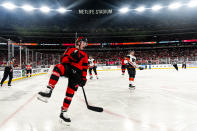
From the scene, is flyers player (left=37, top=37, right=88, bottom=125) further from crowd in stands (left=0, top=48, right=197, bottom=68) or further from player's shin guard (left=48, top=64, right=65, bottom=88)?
crowd in stands (left=0, top=48, right=197, bottom=68)

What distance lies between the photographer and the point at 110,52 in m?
31.5

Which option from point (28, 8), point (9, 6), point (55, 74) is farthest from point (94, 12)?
point (55, 74)

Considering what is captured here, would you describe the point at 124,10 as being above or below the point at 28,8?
above

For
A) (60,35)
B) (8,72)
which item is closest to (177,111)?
(8,72)

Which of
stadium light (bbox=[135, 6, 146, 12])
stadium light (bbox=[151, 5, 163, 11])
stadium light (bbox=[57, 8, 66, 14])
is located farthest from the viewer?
stadium light (bbox=[135, 6, 146, 12])

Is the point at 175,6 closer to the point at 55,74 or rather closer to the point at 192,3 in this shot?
the point at 192,3

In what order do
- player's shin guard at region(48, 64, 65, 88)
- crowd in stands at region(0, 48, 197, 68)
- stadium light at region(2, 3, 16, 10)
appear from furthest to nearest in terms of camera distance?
stadium light at region(2, 3, 16, 10) → crowd in stands at region(0, 48, 197, 68) → player's shin guard at region(48, 64, 65, 88)

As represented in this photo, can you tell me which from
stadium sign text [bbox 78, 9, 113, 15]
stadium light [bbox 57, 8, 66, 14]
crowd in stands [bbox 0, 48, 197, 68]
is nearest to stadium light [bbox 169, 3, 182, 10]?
crowd in stands [bbox 0, 48, 197, 68]

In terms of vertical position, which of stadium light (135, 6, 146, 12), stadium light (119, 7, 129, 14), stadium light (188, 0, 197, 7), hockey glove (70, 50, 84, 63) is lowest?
hockey glove (70, 50, 84, 63)

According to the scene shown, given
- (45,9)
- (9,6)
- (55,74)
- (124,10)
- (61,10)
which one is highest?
(124,10)

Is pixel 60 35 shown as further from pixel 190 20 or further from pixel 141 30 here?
pixel 190 20

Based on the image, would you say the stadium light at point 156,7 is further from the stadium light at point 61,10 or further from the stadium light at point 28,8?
the stadium light at point 28,8

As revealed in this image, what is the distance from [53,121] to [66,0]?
66.6ft

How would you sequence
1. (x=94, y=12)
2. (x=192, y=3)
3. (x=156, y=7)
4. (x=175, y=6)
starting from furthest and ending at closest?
(x=94, y=12) < (x=156, y=7) < (x=175, y=6) < (x=192, y=3)
